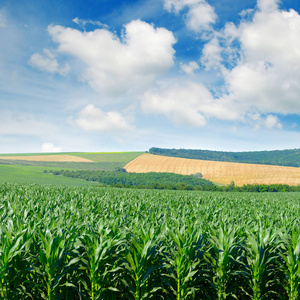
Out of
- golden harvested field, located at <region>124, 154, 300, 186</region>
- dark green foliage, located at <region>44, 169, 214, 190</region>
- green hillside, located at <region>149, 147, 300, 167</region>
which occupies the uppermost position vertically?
green hillside, located at <region>149, 147, 300, 167</region>

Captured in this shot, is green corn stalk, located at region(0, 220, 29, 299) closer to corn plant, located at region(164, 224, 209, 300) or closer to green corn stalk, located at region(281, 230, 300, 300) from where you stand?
corn plant, located at region(164, 224, 209, 300)

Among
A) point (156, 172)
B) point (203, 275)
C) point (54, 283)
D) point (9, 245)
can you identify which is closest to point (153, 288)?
point (203, 275)

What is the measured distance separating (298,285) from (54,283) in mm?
4807

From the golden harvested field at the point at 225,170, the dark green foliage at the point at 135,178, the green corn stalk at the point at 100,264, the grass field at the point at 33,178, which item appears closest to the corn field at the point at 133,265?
the green corn stalk at the point at 100,264

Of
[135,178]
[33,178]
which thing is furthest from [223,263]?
[135,178]

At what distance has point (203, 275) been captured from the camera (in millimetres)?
5012

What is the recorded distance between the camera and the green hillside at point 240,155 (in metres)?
160

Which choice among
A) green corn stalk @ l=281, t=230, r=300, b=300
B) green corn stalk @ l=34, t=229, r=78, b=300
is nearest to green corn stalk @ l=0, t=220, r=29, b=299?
green corn stalk @ l=34, t=229, r=78, b=300

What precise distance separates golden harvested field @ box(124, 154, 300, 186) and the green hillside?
4489 centimetres

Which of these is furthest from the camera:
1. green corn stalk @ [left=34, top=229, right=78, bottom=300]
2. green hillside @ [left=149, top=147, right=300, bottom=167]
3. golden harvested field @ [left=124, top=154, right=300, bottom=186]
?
green hillside @ [left=149, top=147, right=300, bottom=167]

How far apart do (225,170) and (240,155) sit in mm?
86171

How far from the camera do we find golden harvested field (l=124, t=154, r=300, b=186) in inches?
3273

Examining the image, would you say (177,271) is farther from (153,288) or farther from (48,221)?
(48,221)

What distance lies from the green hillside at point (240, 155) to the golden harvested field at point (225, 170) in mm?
44886
